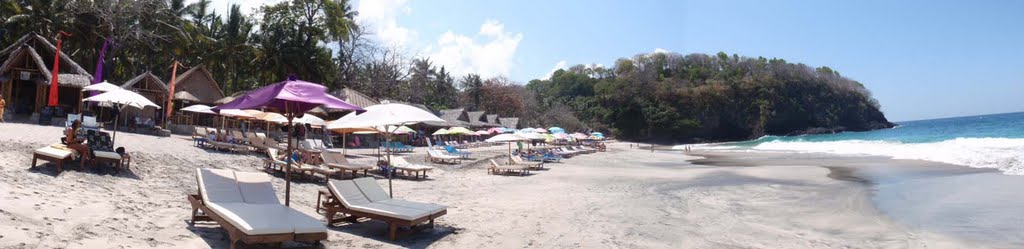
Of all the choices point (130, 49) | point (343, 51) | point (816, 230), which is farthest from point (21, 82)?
point (816, 230)

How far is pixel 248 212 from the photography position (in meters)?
6.01

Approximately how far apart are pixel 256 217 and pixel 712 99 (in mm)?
90453

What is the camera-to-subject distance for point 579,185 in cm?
1538

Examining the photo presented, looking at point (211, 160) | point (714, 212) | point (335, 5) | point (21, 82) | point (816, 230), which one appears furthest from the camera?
point (335, 5)

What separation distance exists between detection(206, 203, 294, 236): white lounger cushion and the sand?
1.20 ft

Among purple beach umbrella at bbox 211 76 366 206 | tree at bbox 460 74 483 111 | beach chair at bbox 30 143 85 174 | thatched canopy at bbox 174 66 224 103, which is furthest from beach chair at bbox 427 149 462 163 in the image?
tree at bbox 460 74 483 111

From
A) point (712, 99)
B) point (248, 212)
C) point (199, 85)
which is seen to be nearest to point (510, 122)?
point (199, 85)

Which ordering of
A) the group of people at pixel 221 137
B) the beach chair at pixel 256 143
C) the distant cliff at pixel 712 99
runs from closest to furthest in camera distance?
the group of people at pixel 221 137
the beach chair at pixel 256 143
the distant cliff at pixel 712 99

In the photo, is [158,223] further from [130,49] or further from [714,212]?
[130,49]

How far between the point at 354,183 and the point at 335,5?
35259 mm

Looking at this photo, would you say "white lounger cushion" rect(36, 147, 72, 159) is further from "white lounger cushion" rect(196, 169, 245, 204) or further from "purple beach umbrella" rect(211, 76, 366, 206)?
"white lounger cushion" rect(196, 169, 245, 204)

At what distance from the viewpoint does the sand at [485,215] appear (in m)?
6.18

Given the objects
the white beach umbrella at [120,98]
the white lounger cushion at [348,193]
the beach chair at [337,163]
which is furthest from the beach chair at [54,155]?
the beach chair at [337,163]

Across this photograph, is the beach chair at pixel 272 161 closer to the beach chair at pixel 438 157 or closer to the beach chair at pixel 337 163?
the beach chair at pixel 337 163
